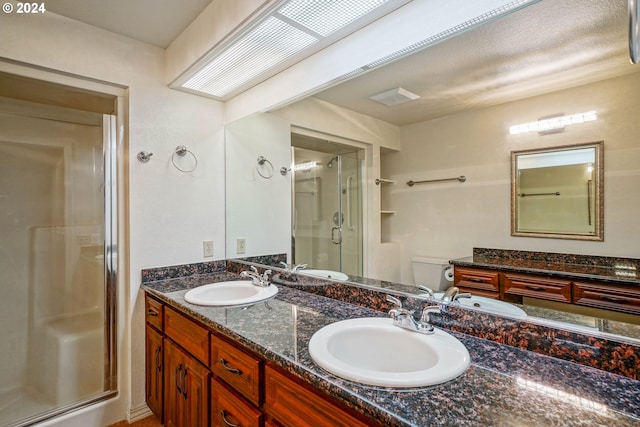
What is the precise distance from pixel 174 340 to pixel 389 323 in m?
1.17

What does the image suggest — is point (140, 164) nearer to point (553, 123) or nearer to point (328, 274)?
point (328, 274)

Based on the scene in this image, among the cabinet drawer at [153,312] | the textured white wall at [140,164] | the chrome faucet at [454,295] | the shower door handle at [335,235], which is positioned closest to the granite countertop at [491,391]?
the chrome faucet at [454,295]

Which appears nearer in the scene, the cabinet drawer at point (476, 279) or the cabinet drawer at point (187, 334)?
the cabinet drawer at point (476, 279)

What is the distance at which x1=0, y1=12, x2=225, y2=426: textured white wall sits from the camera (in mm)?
1760

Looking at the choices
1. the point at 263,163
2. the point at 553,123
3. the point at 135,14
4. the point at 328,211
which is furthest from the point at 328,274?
the point at 135,14

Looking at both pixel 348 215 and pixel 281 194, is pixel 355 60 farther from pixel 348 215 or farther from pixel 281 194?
pixel 281 194

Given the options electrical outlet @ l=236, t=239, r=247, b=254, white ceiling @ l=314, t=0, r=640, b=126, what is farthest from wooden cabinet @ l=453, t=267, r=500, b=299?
electrical outlet @ l=236, t=239, r=247, b=254

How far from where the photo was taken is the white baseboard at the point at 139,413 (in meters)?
1.97

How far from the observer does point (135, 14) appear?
1.72 metres

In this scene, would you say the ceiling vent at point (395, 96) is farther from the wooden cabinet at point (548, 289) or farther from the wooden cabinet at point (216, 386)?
the wooden cabinet at point (216, 386)

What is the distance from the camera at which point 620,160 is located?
36.0 inches

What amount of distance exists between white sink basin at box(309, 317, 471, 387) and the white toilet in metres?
0.23

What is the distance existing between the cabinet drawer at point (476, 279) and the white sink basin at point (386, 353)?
23 cm

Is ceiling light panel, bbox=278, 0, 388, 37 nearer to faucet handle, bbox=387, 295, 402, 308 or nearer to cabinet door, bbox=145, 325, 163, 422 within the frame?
faucet handle, bbox=387, 295, 402, 308
